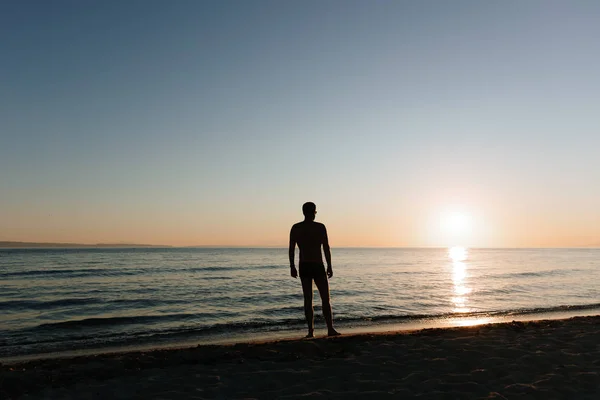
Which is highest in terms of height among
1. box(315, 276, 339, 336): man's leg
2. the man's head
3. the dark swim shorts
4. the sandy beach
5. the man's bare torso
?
the man's head

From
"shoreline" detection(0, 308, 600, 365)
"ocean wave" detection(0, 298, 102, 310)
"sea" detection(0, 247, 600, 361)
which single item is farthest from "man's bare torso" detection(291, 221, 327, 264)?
"ocean wave" detection(0, 298, 102, 310)

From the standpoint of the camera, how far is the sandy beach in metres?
4.79

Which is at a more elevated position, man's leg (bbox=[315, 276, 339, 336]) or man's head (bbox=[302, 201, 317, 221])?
man's head (bbox=[302, 201, 317, 221])

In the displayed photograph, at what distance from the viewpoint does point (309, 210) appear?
767 cm

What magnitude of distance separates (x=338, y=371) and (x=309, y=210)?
3.05 m

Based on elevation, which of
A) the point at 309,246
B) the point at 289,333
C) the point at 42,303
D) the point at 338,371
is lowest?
the point at 42,303

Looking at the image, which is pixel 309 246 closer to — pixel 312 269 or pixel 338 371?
pixel 312 269

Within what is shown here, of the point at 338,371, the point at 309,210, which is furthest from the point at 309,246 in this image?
the point at 338,371

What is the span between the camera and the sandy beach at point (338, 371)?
4.79 m

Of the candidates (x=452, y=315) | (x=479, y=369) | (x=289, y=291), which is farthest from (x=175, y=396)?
(x=289, y=291)

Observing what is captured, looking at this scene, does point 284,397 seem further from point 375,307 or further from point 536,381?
point 375,307

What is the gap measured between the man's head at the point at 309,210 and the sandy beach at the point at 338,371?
7.42ft

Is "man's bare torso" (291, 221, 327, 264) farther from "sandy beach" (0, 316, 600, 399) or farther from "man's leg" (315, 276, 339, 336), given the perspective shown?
"sandy beach" (0, 316, 600, 399)

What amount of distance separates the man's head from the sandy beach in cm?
226
